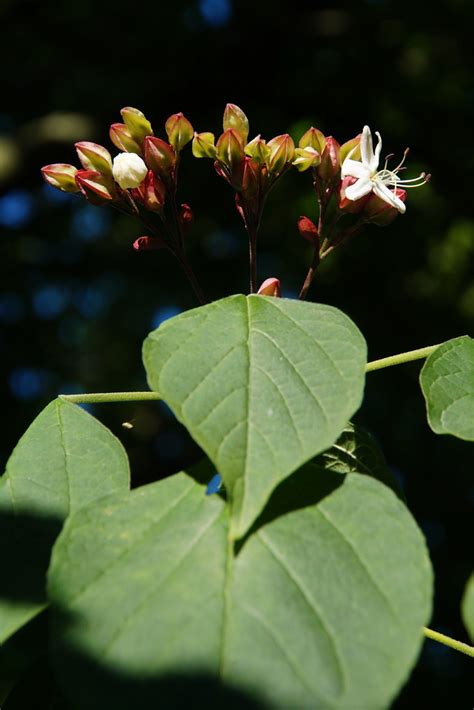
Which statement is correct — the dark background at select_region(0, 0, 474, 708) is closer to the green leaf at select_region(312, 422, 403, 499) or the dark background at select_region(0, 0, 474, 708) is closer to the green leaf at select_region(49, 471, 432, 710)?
the green leaf at select_region(312, 422, 403, 499)

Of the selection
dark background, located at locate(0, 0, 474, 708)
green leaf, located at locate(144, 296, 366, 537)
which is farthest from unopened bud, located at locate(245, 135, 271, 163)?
dark background, located at locate(0, 0, 474, 708)

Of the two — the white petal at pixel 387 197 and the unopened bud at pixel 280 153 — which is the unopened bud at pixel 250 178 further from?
the white petal at pixel 387 197

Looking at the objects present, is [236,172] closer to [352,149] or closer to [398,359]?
[352,149]

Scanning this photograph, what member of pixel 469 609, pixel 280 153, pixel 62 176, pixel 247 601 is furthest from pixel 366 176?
pixel 247 601

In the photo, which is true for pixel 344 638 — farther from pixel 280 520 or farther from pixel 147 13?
pixel 147 13

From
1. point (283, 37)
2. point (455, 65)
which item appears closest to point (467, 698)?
point (455, 65)

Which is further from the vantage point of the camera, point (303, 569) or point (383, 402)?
point (383, 402)
